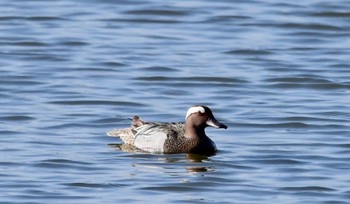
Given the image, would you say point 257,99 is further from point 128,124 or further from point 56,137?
point 56,137

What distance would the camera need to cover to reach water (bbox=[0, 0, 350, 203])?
14.2m

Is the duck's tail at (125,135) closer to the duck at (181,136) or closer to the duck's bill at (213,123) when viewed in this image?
the duck at (181,136)

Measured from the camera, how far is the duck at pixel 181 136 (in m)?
16.1

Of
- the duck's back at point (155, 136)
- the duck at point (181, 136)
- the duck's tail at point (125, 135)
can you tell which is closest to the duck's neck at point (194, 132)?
the duck at point (181, 136)

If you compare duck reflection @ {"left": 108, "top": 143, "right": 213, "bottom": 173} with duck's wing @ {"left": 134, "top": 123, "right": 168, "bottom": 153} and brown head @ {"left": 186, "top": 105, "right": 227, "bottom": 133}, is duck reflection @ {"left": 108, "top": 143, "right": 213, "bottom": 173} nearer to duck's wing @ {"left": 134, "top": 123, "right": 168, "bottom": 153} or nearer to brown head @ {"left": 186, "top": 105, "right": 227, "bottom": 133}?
duck's wing @ {"left": 134, "top": 123, "right": 168, "bottom": 153}

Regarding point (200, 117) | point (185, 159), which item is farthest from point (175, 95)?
point (185, 159)

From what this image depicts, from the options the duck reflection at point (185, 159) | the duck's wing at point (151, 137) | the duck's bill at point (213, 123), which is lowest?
the duck reflection at point (185, 159)

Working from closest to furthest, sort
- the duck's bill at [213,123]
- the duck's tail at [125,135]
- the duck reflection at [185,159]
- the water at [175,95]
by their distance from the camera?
the water at [175,95], the duck reflection at [185,159], the duck's bill at [213,123], the duck's tail at [125,135]

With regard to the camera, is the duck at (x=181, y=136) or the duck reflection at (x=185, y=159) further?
the duck at (x=181, y=136)

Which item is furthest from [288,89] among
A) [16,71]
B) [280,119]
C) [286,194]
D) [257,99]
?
[286,194]

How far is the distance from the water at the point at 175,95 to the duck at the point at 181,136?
141mm

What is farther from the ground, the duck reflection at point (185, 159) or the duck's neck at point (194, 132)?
the duck's neck at point (194, 132)

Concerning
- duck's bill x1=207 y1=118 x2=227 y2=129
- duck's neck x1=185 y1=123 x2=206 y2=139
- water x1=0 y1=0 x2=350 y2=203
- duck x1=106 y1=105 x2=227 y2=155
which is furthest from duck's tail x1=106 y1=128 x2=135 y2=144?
duck's bill x1=207 y1=118 x2=227 y2=129

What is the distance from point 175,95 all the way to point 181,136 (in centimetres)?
295
